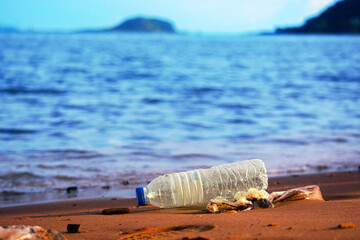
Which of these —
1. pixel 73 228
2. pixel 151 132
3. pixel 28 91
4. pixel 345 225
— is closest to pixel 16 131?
pixel 151 132

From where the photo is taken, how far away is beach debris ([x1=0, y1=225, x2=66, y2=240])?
214 centimetres

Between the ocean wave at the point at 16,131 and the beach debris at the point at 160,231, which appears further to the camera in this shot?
the ocean wave at the point at 16,131

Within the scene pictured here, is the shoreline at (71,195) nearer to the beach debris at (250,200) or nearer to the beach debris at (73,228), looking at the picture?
the beach debris at (250,200)

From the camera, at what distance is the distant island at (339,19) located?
112 m

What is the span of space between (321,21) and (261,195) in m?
124

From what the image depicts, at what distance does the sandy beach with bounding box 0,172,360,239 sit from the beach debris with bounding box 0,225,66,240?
0.28 metres

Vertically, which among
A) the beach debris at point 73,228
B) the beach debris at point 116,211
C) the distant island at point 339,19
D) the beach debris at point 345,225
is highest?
the distant island at point 339,19

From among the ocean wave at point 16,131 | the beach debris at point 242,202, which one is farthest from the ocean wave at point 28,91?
the beach debris at point 242,202

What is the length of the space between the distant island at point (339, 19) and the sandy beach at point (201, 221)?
118426mm

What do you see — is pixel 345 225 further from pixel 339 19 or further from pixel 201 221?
pixel 339 19

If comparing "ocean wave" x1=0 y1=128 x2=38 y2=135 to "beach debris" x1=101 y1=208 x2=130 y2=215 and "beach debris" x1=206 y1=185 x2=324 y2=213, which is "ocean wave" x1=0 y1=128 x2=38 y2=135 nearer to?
"beach debris" x1=101 y1=208 x2=130 y2=215

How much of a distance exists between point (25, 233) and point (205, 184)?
149 cm

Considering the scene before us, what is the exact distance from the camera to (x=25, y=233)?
2209mm

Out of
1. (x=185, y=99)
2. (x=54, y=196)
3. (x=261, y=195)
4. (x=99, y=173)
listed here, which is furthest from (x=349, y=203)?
(x=185, y=99)
